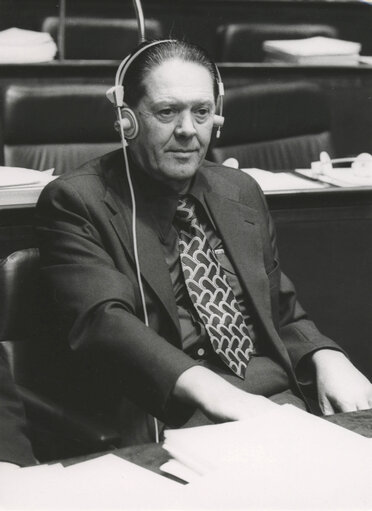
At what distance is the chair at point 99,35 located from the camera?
12.5 ft

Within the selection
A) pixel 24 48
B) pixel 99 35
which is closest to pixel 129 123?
pixel 24 48

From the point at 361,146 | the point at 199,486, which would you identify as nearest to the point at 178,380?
the point at 199,486

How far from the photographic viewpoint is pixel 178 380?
112 cm

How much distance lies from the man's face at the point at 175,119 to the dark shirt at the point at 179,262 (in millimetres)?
37

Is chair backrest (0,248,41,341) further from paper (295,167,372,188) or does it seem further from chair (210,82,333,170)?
chair (210,82,333,170)

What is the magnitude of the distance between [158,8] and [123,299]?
315 centimetres

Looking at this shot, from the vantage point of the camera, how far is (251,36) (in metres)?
4.04

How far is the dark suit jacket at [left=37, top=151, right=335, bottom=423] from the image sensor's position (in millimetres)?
1199

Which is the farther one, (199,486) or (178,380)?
(178,380)

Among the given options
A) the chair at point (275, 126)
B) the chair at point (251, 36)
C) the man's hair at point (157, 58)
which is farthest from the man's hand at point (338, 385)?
the chair at point (251, 36)

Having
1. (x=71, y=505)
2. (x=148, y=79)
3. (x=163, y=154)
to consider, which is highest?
(x=148, y=79)

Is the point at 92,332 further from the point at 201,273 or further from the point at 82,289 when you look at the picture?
the point at 201,273

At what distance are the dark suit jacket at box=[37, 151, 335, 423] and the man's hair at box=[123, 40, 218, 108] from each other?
16 cm

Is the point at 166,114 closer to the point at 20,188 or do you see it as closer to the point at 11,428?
the point at 20,188
